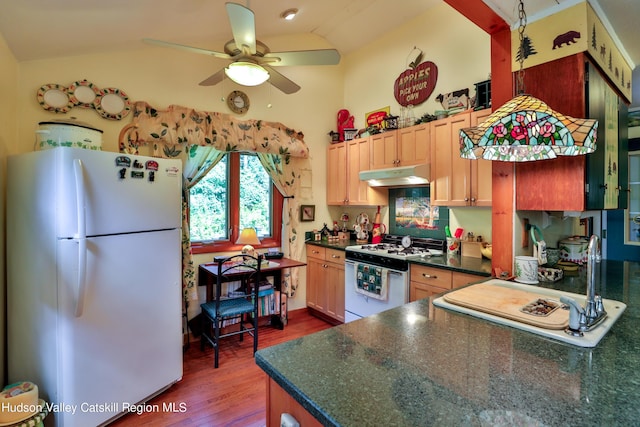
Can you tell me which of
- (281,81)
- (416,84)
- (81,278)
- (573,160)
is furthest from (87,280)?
(416,84)

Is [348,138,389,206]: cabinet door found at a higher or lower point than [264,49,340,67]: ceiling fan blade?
lower

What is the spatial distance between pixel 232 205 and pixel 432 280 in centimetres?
226

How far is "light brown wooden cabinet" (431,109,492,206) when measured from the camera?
104 inches

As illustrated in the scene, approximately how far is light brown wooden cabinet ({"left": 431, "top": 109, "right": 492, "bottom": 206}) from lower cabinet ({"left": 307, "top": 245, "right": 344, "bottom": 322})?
50.8 inches

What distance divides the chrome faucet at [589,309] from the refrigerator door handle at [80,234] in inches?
91.7

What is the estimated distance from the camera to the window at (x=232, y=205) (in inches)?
133

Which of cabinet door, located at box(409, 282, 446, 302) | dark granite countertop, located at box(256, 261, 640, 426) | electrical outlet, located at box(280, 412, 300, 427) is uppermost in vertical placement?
dark granite countertop, located at box(256, 261, 640, 426)

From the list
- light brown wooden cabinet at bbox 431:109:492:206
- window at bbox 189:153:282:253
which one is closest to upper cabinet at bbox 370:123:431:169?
light brown wooden cabinet at bbox 431:109:492:206

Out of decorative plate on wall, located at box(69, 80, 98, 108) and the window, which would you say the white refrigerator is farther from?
the window

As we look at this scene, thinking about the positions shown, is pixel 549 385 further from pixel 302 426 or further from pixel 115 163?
pixel 115 163

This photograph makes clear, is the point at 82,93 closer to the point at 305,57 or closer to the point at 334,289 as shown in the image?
the point at 305,57

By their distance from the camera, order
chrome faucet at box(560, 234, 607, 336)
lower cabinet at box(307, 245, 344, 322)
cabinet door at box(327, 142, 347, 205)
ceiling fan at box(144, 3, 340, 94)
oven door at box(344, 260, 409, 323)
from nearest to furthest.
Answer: chrome faucet at box(560, 234, 607, 336)
ceiling fan at box(144, 3, 340, 94)
oven door at box(344, 260, 409, 323)
lower cabinet at box(307, 245, 344, 322)
cabinet door at box(327, 142, 347, 205)

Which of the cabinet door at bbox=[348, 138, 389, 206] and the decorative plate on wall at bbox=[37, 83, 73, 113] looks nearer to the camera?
the decorative plate on wall at bbox=[37, 83, 73, 113]

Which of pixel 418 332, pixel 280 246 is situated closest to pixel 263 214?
pixel 280 246
